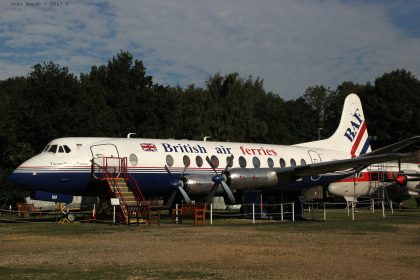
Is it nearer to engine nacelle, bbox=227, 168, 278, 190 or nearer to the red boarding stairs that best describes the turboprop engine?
engine nacelle, bbox=227, 168, 278, 190

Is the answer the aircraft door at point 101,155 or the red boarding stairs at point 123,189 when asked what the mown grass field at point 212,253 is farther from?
the aircraft door at point 101,155

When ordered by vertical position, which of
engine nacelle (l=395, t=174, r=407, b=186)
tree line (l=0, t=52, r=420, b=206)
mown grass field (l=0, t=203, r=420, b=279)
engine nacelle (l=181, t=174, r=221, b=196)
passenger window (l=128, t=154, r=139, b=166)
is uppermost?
tree line (l=0, t=52, r=420, b=206)

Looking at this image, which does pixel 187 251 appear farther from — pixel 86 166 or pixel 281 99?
pixel 281 99

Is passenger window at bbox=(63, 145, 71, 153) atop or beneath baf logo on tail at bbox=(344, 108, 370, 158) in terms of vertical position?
beneath

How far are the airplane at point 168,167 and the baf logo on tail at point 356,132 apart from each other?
6.61 metres

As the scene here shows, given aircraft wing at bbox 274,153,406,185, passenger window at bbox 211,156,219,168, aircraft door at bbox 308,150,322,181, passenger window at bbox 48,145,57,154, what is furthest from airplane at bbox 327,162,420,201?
passenger window at bbox 48,145,57,154

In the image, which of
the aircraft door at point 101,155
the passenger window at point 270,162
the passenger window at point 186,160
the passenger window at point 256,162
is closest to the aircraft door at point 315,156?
the passenger window at point 270,162

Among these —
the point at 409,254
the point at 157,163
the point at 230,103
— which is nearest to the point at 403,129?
the point at 230,103

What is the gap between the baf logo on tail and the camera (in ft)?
115

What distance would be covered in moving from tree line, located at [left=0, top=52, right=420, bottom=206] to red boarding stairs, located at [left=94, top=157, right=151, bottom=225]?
1724 centimetres

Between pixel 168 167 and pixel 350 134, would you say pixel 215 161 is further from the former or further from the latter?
pixel 350 134

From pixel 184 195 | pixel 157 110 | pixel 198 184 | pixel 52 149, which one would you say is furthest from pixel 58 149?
pixel 157 110

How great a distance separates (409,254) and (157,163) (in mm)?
14461

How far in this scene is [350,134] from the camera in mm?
35219
